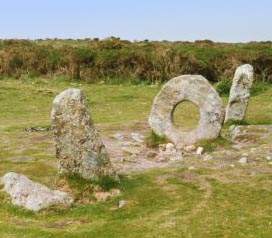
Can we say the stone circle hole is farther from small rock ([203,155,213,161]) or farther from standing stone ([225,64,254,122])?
small rock ([203,155,213,161])

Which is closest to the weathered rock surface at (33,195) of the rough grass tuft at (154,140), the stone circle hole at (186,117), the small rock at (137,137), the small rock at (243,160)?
the small rock at (243,160)

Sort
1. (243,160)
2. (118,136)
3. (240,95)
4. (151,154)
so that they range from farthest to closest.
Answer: (240,95) < (118,136) < (151,154) < (243,160)

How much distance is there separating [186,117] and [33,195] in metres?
13.7

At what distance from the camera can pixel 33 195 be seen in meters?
14.5

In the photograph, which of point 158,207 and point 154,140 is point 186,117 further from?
point 158,207

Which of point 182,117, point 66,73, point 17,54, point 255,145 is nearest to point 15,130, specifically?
point 182,117

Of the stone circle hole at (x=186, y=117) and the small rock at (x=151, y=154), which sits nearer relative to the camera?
the small rock at (x=151, y=154)

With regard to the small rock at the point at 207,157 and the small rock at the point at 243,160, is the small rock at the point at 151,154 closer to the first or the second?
the small rock at the point at 207,157

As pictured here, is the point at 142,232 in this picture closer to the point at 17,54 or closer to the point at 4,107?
the point at 4,107

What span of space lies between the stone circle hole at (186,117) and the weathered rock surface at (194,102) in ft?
9.64

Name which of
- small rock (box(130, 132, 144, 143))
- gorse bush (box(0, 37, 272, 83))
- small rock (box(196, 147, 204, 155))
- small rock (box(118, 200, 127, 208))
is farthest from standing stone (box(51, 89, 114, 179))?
gorse bush (box(0, 37, 272, 83))

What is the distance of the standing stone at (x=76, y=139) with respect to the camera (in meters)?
15.2

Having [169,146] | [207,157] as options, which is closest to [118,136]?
[169,146]

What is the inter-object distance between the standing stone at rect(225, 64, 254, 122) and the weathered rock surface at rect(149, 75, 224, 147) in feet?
13.4
